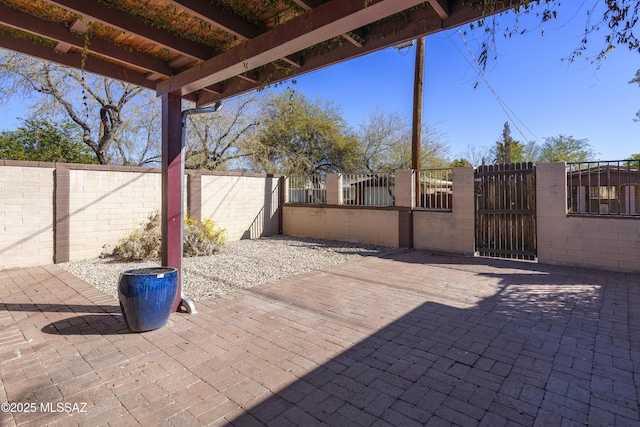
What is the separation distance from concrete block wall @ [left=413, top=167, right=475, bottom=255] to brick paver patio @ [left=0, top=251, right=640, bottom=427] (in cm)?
298

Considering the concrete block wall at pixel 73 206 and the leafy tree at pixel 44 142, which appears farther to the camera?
the leafy tree at pixel 44 142

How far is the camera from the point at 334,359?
2.94 metres

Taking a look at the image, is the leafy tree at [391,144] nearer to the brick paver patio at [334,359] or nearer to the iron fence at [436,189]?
the iron fence at [436,189]

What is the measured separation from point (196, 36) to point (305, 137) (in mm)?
15436

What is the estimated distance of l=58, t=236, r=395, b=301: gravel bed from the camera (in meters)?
5.39

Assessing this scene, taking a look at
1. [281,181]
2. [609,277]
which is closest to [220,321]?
[609,277]

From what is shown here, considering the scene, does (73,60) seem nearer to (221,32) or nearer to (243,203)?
(221,32)

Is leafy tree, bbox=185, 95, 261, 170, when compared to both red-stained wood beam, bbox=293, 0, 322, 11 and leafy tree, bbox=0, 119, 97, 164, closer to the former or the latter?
leafy tree, bbox=0, 119, 97, 164

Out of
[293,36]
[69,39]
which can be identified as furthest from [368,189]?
[69,39]

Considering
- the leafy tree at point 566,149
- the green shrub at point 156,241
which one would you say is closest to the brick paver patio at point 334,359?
the green shrub at point 156,241

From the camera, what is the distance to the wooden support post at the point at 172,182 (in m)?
4.00

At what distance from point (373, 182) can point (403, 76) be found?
8.09 m

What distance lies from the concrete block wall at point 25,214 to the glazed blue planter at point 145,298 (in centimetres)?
480

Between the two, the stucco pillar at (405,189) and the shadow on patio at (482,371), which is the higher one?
the stucco pillar at (405,189)
